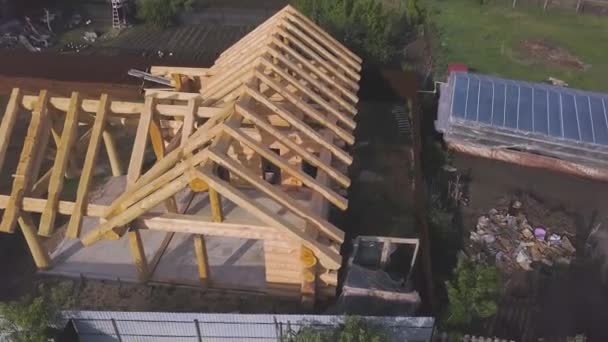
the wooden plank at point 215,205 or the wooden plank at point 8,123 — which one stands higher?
the wooden plank at point 8,123

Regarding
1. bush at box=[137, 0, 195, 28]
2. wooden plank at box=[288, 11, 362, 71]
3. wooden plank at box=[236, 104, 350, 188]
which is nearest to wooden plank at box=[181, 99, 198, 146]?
wooden plank at box=[236, 104, 350, 188]

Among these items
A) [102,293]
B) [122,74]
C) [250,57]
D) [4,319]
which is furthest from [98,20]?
[4,319]

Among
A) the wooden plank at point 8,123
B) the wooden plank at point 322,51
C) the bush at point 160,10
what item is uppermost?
the wooden plank at point 322,51

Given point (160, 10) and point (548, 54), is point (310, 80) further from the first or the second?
point (160, 10)

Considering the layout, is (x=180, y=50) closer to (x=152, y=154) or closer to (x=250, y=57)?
(x=152, y=154)

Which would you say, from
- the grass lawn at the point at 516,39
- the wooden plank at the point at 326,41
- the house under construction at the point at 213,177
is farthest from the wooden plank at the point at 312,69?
the grass lawn at the point at 516,39

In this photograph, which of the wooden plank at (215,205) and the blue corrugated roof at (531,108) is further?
the blue corrugated roof at (531,108)

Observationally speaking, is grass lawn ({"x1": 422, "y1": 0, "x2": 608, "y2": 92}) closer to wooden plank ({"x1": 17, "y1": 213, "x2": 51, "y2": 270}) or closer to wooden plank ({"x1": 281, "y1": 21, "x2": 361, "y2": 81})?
wooden plank ({"x1": 281, "y1": 21, "x2": 361, "y2": 81})

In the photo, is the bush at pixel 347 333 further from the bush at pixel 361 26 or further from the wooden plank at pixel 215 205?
the bush at pixel 361 26
